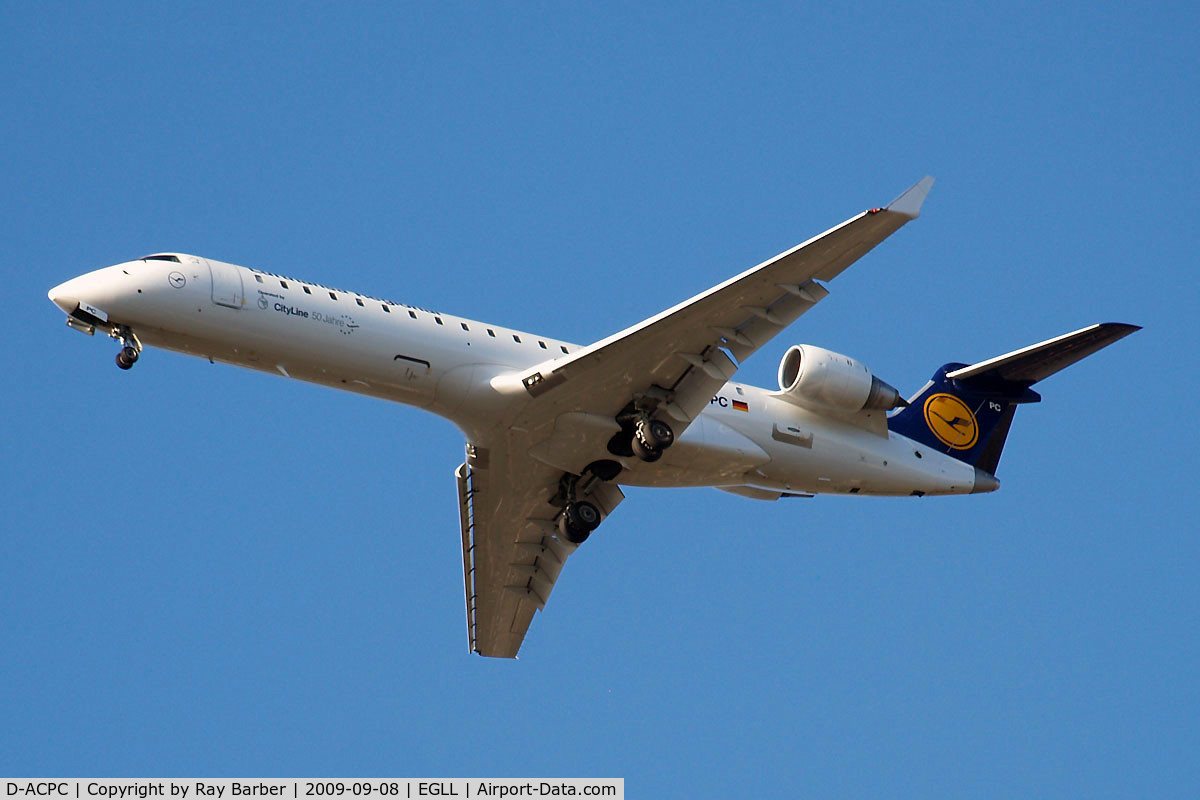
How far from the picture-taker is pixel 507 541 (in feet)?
81.6

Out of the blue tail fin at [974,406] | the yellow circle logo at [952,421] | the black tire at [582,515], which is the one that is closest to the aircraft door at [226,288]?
the black tire at [582,515]

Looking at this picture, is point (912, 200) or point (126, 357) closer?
point (912, 200)

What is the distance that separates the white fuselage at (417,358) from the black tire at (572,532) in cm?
111

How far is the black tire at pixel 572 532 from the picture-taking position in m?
23.3

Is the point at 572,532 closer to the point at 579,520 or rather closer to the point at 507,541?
the point at 579,520

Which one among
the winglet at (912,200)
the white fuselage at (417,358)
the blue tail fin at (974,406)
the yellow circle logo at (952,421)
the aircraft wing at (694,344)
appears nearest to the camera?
the winglet at (912,200)

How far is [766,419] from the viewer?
22.9 meters

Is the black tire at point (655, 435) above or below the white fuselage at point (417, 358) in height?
below

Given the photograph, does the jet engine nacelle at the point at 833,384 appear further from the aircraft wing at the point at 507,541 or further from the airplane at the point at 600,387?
Result: the aircraft wing at the point at 507,541

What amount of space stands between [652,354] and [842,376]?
4157 mm

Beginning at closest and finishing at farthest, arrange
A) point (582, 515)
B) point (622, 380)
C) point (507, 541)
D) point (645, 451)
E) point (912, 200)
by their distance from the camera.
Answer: point (912, 200) < point (622, 380) < point (645, 451) < point (582, 515) < point (507, 541)

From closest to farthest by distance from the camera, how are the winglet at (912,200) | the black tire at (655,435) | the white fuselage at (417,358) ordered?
the winglet at (912,200) < the white fuselage at (417,358) < the black tire at (655,435)

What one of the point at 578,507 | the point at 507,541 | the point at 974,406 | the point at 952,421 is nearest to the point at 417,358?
the point at 578,507

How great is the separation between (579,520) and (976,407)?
25.5 feet
